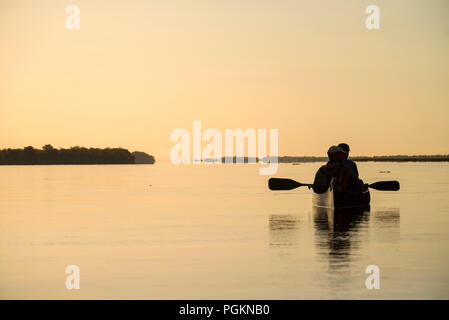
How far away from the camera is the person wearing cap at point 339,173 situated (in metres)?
26.3

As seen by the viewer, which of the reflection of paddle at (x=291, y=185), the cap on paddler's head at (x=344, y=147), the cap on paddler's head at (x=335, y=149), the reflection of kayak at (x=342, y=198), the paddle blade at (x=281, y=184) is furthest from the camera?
the paddle blade at (x=281, y=184)

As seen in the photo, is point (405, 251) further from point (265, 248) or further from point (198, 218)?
point (198, 218)

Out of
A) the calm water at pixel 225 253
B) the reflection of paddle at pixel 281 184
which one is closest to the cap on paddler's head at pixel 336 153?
the calm water at pixel 225 253

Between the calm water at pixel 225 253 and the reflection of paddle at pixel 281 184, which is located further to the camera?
the reflection of paddle at pixel 281 184

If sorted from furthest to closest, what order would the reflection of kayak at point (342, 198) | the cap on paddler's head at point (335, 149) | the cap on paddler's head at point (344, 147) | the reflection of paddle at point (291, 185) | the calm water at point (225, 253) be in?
the reflection of paddle at point (291, 185), the cap on paddler's head at point (344, 147), the reflection of kayak at point (342, 198), the cap on paddler's head at point (335, 149), the calm water at point (225, 253)

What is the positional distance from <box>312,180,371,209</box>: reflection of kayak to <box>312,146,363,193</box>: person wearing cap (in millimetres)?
208

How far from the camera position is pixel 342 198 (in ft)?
89.6

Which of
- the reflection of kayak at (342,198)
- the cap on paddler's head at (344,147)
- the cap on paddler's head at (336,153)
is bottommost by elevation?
the reflection of kayak at (342,198)

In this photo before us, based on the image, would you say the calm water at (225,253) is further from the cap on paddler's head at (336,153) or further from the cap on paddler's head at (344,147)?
the cap on paddler's head at (344,147)

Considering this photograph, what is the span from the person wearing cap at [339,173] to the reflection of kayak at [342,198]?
208 mm

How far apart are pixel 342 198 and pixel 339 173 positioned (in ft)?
4.34

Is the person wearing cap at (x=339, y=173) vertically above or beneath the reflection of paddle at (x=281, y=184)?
above
